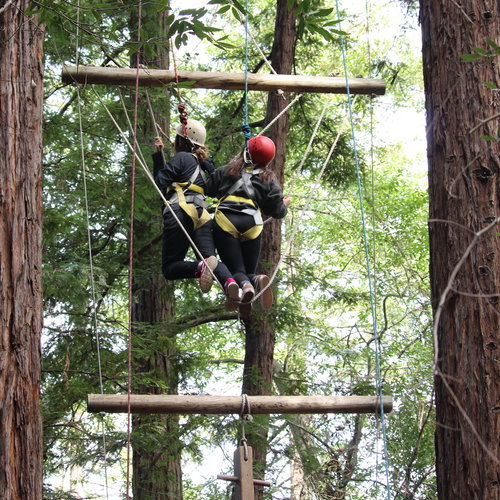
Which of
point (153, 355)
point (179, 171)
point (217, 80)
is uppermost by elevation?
point (217, 80)

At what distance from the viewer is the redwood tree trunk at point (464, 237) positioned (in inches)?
122

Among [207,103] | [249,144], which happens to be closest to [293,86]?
[249,144]

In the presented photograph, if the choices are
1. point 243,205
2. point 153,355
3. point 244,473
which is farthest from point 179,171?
point 153,355

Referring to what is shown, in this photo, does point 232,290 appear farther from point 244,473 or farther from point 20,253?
point 20,253

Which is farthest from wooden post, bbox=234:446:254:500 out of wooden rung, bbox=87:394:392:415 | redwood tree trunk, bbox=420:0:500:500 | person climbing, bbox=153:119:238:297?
redwood tree trunk, bbox=420:0:500:500

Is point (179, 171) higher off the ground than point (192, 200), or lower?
higher

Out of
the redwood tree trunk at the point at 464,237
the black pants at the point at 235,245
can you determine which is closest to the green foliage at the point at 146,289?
the black pants at the point at 235,245

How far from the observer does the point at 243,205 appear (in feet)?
17.0

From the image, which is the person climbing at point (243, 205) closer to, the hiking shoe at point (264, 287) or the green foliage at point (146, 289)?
the hiking shoe at point (264, 287)

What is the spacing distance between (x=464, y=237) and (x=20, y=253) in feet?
6.93

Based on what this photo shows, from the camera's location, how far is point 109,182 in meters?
8.31

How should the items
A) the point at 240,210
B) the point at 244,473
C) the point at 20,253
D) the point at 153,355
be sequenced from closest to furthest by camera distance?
the point at 20,253, the point at 244,473, the point at 240,210, the point at 153,355

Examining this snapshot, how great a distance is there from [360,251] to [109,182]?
274 inches

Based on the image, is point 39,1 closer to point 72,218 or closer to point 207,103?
point 72,218
